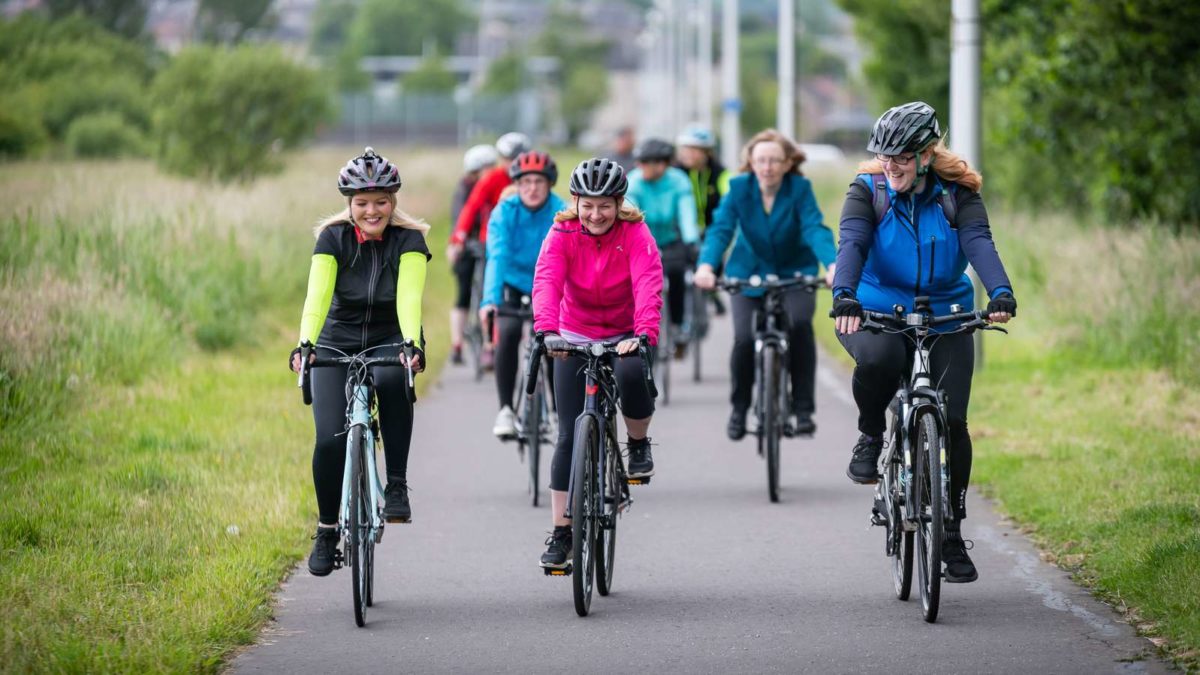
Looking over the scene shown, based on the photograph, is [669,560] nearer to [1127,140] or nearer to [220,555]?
[220,555]

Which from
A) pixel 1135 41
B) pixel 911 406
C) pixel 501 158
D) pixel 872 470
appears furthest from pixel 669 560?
pixel 1135 41

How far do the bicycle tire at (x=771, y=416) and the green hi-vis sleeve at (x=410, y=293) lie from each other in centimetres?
297

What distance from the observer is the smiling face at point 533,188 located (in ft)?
34.1

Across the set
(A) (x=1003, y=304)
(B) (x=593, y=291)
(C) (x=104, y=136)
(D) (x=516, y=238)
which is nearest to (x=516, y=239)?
(D) (x=516, y=238)

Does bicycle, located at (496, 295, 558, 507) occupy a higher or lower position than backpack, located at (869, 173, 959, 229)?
lower

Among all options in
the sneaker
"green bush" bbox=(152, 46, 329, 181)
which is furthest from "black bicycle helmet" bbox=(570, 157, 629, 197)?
"green bush" bbox=(152, 46, 329, 181)

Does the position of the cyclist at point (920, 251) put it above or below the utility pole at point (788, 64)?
below

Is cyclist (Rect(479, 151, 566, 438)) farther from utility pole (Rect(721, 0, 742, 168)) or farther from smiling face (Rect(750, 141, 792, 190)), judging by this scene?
utility pole (Rect(721, 0, 742, 168))

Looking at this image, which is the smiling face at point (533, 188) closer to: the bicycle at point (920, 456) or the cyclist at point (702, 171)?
the bicycle at point (920, 456)

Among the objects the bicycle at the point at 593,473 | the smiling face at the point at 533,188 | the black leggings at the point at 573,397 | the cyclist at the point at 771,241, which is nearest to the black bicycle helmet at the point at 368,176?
the bicycle at the point at 593,473

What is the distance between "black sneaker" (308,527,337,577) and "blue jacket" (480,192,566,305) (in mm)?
2941

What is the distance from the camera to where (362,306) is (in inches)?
291

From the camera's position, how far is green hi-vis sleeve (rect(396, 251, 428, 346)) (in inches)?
282

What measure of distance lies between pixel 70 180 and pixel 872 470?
1554 centimetres
